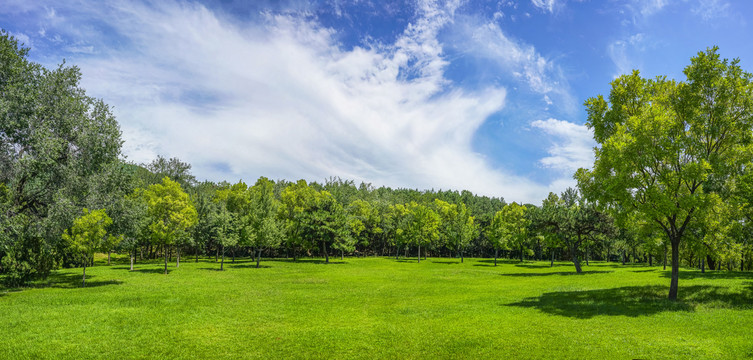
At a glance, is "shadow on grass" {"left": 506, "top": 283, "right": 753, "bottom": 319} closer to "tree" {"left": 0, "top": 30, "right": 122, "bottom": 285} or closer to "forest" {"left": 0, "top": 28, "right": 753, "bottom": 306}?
"forest" {"left": 0, "top": 28, "right": 753, "bottom": 306}

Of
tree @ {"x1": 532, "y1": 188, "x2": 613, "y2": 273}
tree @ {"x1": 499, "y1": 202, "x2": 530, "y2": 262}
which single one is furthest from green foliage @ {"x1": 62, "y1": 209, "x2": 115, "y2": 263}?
tree @ {"x1": 499, "y1": 202, "x2": 530, "y2": 262}

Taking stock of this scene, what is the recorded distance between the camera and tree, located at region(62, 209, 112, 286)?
3438 cm

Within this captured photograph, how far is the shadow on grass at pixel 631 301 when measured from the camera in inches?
805

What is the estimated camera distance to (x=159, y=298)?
27.6 meters

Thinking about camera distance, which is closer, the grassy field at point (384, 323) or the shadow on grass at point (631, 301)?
the grassy field at point (384, 323)

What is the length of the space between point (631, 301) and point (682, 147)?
1005cm

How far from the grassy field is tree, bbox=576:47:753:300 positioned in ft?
18.8

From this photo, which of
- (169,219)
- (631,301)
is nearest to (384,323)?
(631,301)

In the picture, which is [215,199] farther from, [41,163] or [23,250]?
[41,163]

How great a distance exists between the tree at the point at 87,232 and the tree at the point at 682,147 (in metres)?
43.6

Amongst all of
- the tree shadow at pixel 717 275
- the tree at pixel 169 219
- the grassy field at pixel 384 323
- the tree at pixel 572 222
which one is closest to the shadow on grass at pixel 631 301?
the grassy field at pixel 384 323

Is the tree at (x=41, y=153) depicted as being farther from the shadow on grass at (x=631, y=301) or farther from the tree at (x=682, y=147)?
the tree at (x=682, y=147)

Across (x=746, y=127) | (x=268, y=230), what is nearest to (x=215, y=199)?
(x=268, y=230)

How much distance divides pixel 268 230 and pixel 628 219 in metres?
49.2
